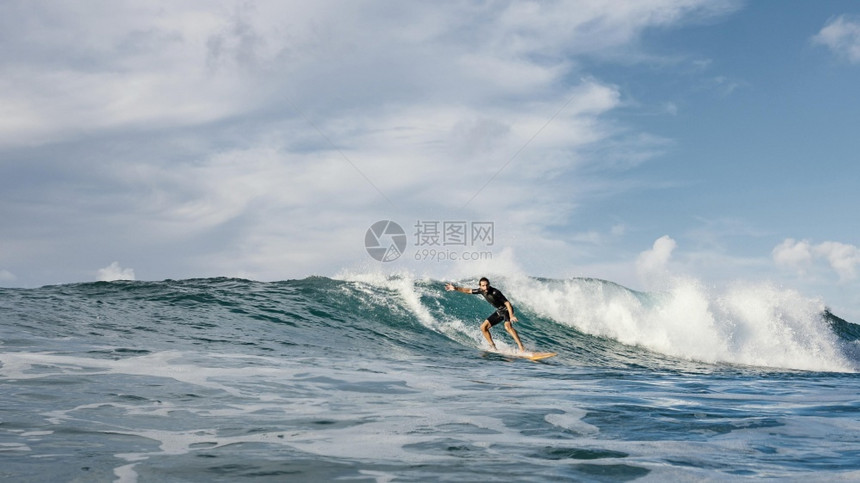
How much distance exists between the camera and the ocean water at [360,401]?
4301 mm

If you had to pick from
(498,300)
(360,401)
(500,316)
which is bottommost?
(360,401)

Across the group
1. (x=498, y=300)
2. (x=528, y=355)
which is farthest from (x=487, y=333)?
(x=528, y=355)

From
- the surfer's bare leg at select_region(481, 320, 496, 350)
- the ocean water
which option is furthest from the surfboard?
the surfer's bare leg at select_region(481, 320, 496, 350)

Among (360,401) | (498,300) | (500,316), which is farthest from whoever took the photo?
(500,316)

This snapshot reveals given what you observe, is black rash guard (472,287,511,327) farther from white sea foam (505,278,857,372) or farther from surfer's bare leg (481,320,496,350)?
white sea foam (505,278,857,372)

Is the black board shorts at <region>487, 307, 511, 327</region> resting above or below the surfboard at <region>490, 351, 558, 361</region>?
above

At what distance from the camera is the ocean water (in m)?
4.30

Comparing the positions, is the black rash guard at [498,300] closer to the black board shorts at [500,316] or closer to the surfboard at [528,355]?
the black board shorts at [500,316]

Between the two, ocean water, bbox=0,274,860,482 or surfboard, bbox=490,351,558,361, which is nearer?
ocean water, bbox=0,274,860,482

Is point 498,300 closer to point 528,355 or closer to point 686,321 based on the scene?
point 528,355

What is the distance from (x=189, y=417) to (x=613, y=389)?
5658 mm

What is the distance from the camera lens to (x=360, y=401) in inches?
276

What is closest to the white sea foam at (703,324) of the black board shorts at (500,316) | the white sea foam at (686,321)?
the white sea foam at (686,321)

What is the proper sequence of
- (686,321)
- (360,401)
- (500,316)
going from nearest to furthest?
1. (360,401)
2. (500,316)
3. (686,321)
